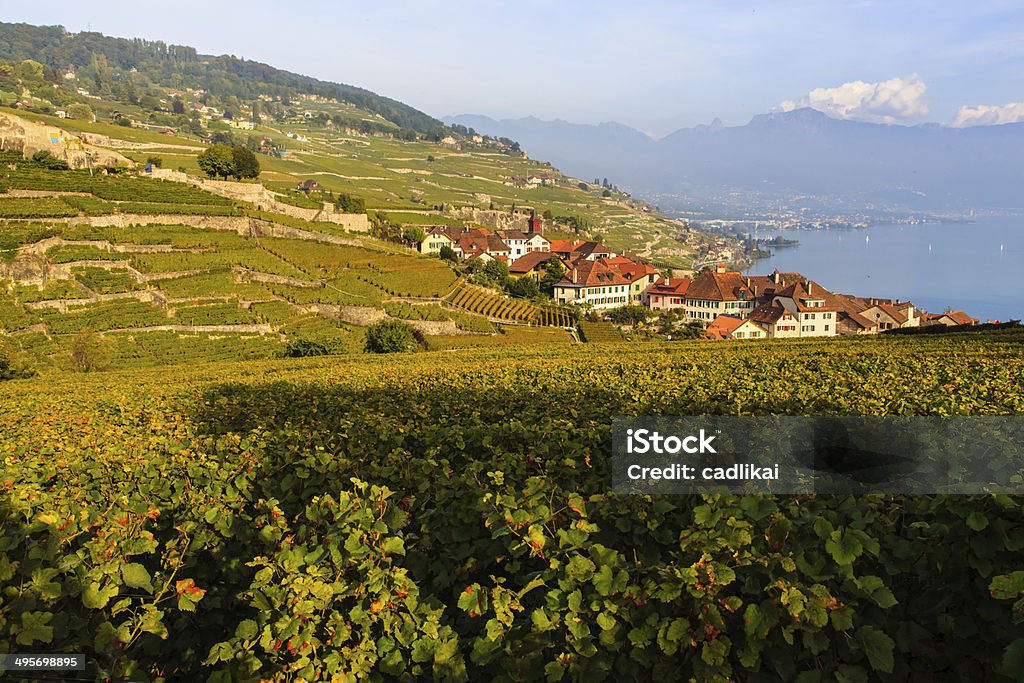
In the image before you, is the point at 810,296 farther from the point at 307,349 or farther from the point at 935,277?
the point at 935,277

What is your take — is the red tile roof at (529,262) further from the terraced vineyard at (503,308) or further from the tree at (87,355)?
the tree at (87,355)

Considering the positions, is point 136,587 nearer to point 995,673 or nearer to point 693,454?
point 693,454

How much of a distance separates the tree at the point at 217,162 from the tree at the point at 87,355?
47.8m

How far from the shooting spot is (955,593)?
2.66 meters

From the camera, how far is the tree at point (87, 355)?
104 ft

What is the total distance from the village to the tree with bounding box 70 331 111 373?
4760 cm

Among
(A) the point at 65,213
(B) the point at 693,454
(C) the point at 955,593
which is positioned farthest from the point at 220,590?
(A) the point at 65,213

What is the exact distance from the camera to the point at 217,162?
75.9 meters

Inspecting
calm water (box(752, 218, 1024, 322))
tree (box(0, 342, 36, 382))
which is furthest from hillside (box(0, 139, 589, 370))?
calm water (box(752, 218, 1024, 322))

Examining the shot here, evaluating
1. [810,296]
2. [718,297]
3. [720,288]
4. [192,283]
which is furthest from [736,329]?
[192,283]

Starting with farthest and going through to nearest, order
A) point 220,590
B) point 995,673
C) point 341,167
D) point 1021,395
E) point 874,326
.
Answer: point 341,167, point 874,326, point 1021,395, point 220,590, point 995,673

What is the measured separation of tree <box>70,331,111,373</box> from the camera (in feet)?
104

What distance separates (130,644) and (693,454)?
360 centimetres

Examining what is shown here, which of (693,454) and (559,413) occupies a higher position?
(693,454)
